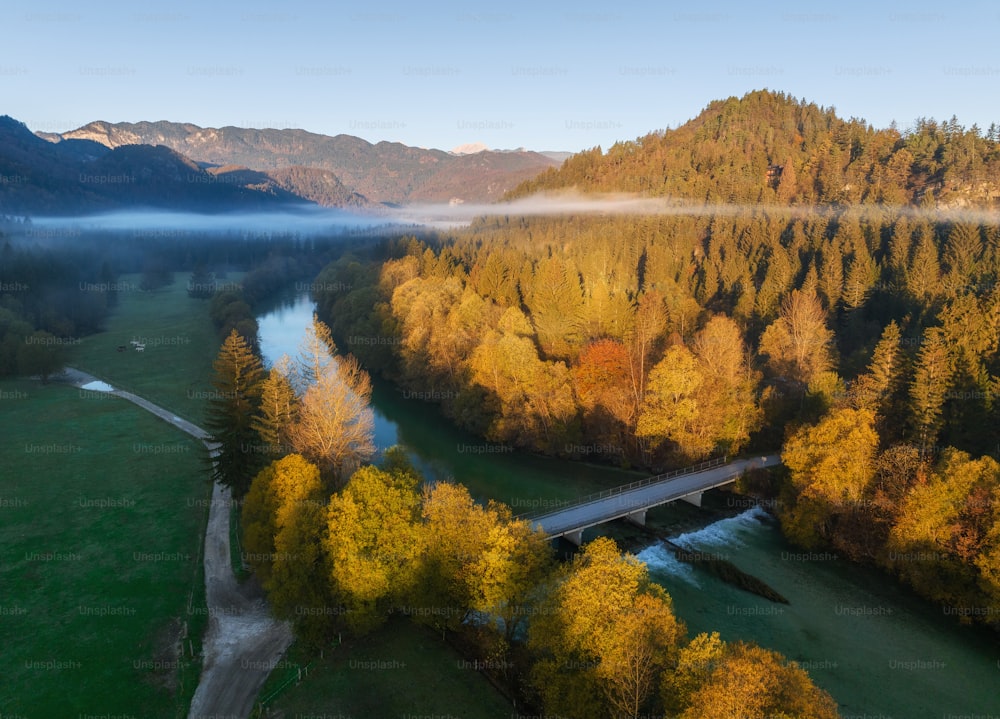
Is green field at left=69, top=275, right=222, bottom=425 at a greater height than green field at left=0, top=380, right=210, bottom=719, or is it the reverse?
green field at left=69, top=275, right=222, bottom=425

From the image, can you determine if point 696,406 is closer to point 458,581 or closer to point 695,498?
point 695,498

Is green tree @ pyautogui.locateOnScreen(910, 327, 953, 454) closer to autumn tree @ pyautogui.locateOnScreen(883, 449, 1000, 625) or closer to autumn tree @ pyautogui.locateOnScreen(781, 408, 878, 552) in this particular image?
autumn tree @ pyautogui.locateOnScreen(781, 408, 878, 552)

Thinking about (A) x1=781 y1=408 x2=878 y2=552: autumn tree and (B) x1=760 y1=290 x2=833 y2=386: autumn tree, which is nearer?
(A) x1=781 y1=408 x2=878 y2=552: autumn tree

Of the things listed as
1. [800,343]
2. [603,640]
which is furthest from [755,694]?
[800,343]

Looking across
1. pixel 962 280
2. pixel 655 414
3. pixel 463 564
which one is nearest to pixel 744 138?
pixel 962 280

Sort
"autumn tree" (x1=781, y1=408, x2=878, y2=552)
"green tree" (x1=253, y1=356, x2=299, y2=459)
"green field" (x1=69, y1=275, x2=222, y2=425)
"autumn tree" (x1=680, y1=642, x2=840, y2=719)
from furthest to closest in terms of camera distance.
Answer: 1. "green field" (x1=69, y1=275, x2=222, y2=425)
2. "green tree" (x1=253, y1=356, x2=299, y2=459)
3. "autumn tree" (x1=781, y1=408, x2=878, y2=552)
4. "autumn tree" (x1=680, y1=642, x2=840, y2=719)

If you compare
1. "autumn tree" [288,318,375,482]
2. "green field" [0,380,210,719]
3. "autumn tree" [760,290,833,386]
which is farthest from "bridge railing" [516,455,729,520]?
"green field" [0,380,210,719]
